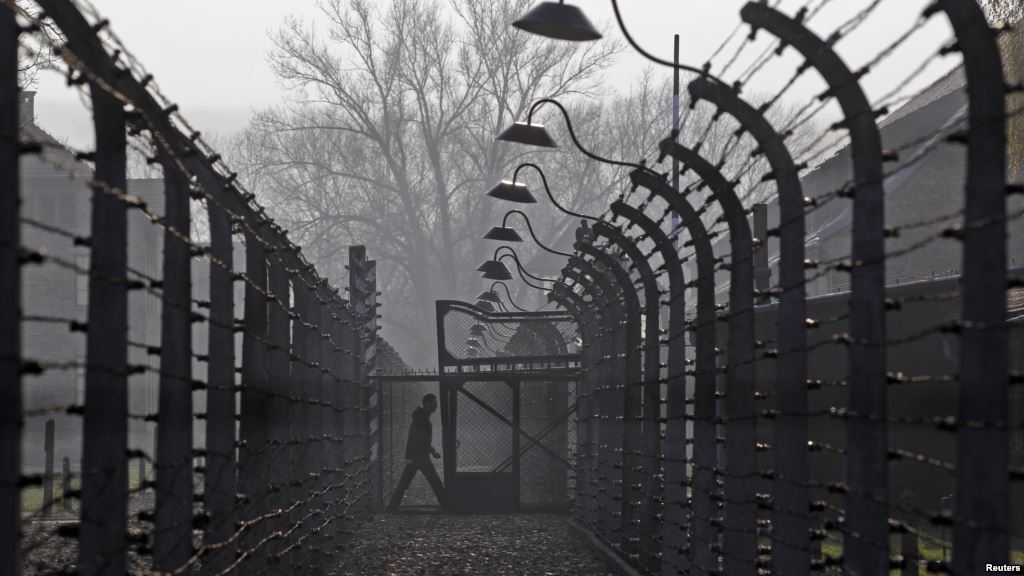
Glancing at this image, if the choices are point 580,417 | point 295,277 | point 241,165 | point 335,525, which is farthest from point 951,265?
point 241,165

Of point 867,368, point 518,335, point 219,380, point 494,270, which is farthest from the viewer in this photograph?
point 518,335

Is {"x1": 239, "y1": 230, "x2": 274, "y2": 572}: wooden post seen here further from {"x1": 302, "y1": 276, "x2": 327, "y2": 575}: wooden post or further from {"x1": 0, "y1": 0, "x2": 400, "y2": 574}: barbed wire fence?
{"x1": 302, "y1": 276, "x2": 327, "y2": 575}: wooden post

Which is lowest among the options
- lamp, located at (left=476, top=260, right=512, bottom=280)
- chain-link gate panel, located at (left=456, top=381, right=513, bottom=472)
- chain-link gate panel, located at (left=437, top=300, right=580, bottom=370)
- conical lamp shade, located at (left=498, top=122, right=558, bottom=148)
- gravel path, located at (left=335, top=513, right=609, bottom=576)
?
gravel path, located at (left=335, top=513, right=609, bottom=576)

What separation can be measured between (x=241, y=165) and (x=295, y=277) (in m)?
49.6

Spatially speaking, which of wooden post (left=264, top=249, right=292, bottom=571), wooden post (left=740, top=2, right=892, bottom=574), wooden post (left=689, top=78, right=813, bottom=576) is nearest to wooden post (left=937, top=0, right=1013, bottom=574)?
wooden post (left=740, top=2, right=892, bottom=574)

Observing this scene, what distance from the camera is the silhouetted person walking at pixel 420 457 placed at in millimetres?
19656

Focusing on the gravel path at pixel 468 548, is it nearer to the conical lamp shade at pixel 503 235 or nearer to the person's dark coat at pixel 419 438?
the person's dark coat at pixel 419 438

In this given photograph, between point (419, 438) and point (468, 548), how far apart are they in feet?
21.1

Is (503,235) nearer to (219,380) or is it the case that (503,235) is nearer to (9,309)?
(219,380)

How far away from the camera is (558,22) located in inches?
308

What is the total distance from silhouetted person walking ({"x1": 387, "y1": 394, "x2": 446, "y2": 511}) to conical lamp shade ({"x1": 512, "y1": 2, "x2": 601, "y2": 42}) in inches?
481

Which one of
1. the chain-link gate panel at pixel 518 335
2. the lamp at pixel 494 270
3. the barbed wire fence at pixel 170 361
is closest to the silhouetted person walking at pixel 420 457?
the chain-link gate panel at pixel 518 335

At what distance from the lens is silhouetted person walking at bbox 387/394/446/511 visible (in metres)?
19.7

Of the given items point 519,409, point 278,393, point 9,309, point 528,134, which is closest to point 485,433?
point 519,409
